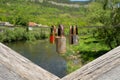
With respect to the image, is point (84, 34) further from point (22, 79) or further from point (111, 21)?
point (22, 79)

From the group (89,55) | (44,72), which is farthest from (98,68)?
(89,55)

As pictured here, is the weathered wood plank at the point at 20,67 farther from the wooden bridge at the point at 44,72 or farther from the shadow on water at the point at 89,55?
the shadow on water at the point at 89,55

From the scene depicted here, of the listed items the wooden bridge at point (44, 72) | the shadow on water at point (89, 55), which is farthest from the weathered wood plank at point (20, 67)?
the shadow on water at point (89, 55)

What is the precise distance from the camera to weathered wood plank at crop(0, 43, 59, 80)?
0.62 metres

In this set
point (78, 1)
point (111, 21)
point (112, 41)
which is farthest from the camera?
point (78, 1)

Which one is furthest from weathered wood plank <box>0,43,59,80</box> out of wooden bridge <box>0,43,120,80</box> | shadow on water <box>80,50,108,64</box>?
shadow on water <box>80,50,108,64</box>

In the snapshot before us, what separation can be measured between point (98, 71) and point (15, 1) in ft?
325

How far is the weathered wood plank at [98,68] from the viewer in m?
0.61

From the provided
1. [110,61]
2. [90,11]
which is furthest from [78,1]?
[110,61]

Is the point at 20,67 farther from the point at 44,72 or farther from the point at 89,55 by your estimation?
the point at 89,55

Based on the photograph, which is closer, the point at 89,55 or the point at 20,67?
the point at 20,67

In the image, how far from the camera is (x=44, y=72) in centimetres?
67

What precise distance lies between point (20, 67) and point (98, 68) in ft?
0.49

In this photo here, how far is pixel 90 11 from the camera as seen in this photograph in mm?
27375
